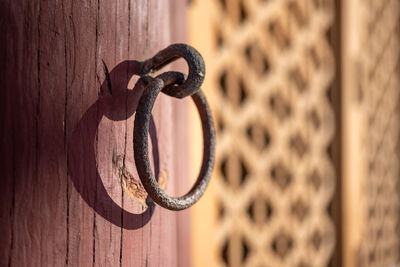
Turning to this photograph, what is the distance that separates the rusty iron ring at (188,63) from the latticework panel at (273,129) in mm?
999

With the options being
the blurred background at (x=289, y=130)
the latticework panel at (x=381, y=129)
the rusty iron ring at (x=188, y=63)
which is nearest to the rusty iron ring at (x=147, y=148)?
the rusty iron ring at (x=188, y=63)

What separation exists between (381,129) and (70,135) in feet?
8.09

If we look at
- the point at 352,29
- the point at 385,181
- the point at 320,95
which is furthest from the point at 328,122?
the point at 385,181

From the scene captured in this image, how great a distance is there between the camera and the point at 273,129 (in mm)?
1717

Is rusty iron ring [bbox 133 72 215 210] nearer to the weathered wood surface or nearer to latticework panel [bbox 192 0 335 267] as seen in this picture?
the weathered wood surface

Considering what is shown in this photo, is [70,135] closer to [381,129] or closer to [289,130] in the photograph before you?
[289,130]

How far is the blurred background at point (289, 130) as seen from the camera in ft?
4.81

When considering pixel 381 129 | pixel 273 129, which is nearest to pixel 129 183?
pixel 273 129

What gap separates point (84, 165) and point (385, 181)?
2.55m

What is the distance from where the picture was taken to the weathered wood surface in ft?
0.99

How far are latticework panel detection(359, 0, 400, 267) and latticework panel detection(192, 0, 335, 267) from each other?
1.06ft

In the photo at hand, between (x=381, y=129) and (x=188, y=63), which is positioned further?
(x=381, y=129)

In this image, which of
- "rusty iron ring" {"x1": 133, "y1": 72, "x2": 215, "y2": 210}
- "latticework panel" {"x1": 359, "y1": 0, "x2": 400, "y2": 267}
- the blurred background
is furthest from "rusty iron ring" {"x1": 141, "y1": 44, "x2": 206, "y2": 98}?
"latticework panel" {"x1": 359, "y1": 0, "x2": 400, "y2": 267}

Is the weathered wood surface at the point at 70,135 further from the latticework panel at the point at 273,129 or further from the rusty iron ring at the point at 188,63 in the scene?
the latticework panel at the point at 273,129
